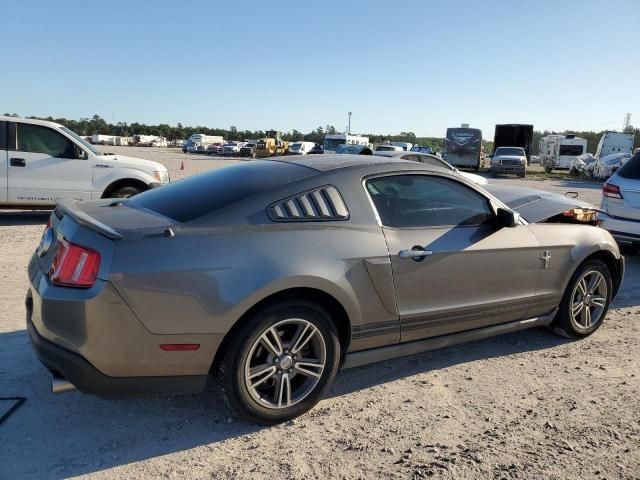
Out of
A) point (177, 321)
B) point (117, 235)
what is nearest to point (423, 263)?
point (177, 321)

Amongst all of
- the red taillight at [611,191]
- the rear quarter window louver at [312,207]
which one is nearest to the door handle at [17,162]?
the rear quarter window louver at [312,207]

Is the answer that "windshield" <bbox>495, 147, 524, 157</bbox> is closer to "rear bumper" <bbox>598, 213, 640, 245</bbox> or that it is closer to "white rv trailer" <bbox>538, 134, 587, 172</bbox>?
"white rv trailer" <bbox>538, 134, 587, 172</bbox>

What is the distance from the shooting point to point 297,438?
120 inches

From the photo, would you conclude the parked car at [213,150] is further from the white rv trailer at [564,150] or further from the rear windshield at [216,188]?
the rear windshield at [216,188]

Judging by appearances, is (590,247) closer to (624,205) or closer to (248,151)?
(624,205)

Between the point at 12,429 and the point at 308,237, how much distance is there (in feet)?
6.35

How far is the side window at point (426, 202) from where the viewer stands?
359cm

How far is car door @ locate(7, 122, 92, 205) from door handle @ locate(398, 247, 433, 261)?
7.41 meters

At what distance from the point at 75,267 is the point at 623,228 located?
7.07 m

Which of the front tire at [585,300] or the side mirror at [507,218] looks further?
the front tire at [585,300]

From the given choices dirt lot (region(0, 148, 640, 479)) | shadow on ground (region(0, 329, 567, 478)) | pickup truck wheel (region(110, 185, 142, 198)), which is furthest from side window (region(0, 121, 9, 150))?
shadow on ground (region(0, 329, 567, 478))

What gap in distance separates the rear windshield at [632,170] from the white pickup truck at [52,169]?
7.46 meters

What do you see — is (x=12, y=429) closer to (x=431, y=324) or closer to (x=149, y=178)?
(x=431, y=324)

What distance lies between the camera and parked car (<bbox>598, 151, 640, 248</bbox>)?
727cm
